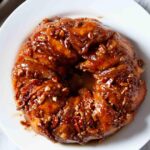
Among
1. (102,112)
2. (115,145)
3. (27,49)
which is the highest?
(27,49)

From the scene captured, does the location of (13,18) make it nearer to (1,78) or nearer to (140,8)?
(1,78)

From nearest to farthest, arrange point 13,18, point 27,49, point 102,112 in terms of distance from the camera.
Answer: point 102,112, point 27,49, point 13,18

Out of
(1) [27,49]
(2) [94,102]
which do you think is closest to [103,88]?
(2) [94,102]

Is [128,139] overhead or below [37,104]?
below
